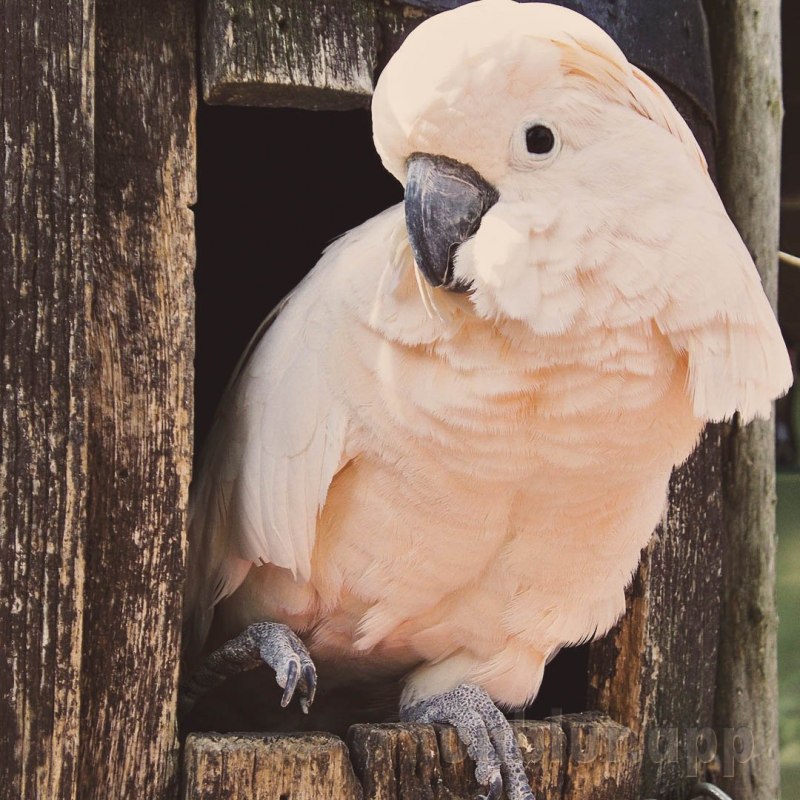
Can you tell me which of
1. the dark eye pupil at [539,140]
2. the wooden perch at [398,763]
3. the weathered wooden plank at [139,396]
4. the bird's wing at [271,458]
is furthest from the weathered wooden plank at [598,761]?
the dark eye pupil at [539,140]

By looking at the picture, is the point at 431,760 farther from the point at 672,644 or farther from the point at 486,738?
the point at 672,644

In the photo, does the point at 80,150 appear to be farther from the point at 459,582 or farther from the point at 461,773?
the point at 461,773

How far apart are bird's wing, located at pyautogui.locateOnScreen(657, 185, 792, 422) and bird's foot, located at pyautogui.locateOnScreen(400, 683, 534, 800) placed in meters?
0.66

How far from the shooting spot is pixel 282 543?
2.01m

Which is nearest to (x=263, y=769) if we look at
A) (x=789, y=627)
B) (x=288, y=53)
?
(x=288, y=53)

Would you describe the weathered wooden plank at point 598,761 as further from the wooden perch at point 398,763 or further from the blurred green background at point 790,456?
the blurred green background at point 790,456

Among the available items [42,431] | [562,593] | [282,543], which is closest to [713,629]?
[562,593]

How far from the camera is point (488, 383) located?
5.94 feet

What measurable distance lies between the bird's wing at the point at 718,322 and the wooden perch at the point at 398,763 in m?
0.65

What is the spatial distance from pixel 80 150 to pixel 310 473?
0.64m

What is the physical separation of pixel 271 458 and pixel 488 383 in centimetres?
44

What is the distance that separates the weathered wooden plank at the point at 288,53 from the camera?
192 cm

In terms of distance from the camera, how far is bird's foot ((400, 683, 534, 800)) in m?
1.94

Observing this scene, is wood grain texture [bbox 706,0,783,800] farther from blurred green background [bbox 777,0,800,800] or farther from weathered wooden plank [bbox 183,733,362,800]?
weathered wooden plank [bbox 183,733,362,800]
